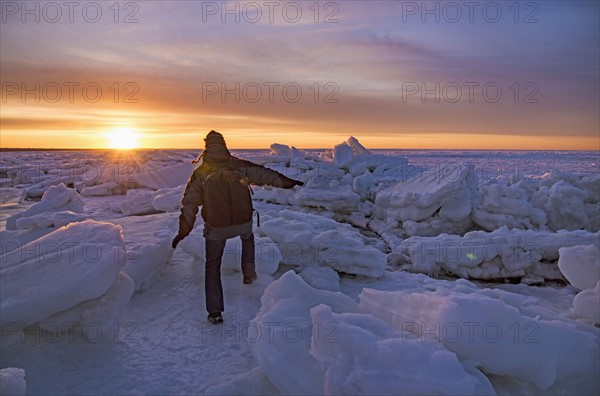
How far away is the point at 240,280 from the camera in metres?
4.18

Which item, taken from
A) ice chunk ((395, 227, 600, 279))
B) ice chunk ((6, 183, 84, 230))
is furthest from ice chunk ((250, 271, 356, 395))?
ice chunk ((6, 183, 84, 230))

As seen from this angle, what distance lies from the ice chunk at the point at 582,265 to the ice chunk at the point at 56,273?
4268mm

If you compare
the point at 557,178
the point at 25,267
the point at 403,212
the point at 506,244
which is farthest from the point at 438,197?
the point at 25,267

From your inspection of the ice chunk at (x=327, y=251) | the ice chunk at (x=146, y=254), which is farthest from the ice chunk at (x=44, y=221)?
the ice chunk at (x=327, y=251)

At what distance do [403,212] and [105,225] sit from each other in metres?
6.89

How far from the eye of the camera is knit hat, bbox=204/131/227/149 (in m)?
3.52

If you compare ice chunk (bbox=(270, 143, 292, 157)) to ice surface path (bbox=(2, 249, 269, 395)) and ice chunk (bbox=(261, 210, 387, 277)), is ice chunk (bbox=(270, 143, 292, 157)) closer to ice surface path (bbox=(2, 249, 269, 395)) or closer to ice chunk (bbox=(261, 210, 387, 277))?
ice chunk (bbox=(261, 210, 387, 277))

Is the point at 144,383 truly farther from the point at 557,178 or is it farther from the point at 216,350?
the point at 557,178

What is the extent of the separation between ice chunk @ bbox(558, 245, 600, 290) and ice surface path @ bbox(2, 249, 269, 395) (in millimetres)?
3147

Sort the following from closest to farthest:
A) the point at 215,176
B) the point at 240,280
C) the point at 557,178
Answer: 1. the point at 215,176
2. the point at 240,280
3. the point at 557,178

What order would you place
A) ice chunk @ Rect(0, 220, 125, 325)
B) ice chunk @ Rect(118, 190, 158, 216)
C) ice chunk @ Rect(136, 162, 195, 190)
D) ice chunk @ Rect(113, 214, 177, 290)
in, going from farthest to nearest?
ice chunk @ Rect(136, 162, 195, 190) → ice chunk @ Rect(118, 190, 158, 216) → ice chunk @ Rect(113, 214, 177, 290) → ice chunk @ Rect(0, 220, 125, 325)

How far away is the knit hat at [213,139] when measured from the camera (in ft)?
11.5

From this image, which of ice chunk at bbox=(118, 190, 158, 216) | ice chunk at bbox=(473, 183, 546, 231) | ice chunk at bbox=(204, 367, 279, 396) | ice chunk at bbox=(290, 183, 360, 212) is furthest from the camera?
ice chunk at bbox=(290, 183, 360, 212)

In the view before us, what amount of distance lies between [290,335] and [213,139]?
1934 mm
